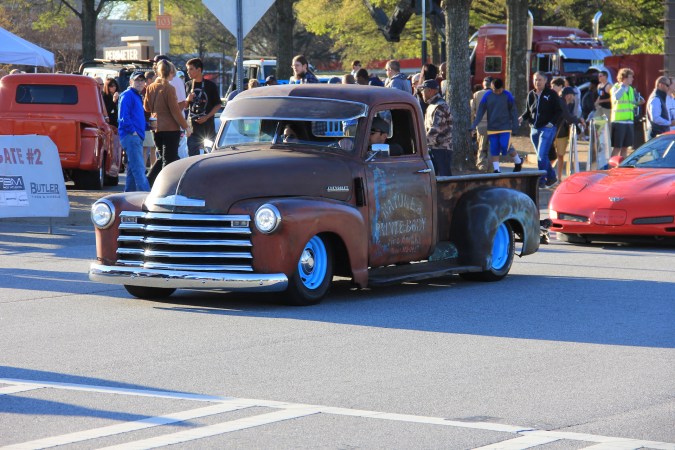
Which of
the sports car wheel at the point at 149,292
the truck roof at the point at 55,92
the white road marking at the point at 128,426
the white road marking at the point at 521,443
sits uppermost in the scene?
the truck roof at the point at 55,92

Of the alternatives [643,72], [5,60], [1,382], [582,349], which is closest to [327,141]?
[582,349]

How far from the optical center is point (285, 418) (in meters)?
6.41

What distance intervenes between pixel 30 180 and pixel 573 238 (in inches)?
262

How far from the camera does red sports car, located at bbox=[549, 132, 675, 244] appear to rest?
14.8m

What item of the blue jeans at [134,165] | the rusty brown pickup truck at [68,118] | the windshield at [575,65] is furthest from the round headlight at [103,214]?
the windshield at [575,65]

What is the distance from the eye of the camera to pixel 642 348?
28.3 ft

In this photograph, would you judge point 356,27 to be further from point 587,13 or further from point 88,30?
point 88,30

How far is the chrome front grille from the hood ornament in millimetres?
81

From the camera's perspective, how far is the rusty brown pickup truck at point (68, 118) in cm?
2061

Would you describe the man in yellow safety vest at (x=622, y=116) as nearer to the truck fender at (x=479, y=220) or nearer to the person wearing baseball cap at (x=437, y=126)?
the person wearing baseball cap at (x=437, y=126)

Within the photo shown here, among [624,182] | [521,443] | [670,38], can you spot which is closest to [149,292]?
[521,443]

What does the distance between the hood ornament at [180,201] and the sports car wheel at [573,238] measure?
7.00 meters

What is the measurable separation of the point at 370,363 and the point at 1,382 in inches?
86.6

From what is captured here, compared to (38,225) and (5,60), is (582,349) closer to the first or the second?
(38,225)
